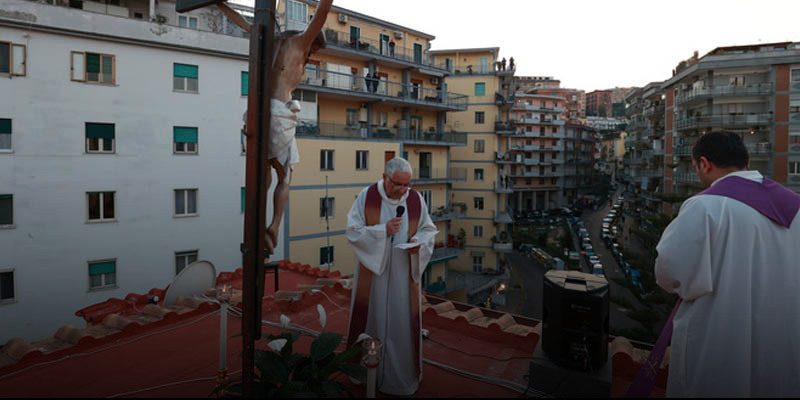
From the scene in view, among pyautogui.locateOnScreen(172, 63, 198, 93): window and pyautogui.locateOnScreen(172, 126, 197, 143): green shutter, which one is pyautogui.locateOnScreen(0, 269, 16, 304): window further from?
pyautogui.locateOnScreen(172, 63, 198, 93): window

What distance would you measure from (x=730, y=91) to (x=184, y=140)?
99.8 ft

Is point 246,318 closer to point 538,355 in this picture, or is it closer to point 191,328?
point 538,355

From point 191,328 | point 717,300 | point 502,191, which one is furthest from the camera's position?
point 502,191

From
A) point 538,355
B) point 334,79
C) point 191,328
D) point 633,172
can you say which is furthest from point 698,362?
point 633,172

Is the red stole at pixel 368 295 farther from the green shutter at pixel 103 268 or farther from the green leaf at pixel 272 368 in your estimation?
the green shutter at pixel 103 268

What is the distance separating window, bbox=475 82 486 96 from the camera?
100 ft

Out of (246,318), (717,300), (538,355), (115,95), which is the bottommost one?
(538,355)

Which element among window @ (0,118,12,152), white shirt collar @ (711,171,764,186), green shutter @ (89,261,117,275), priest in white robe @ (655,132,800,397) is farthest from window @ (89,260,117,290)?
white shirt collar @ (711,171,764,186)

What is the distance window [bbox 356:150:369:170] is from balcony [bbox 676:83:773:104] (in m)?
22.4

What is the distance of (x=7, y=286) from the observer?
13.1 m

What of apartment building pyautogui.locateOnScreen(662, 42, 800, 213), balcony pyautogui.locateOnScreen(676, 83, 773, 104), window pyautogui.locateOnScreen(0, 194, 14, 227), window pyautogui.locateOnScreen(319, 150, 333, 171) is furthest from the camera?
balcony pyautogui.locateOnScreen(676, 83, 773, 104)

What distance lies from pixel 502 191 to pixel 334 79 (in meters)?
15.2

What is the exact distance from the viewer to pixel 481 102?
30.6m

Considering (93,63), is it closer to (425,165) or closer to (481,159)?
(425,165)
